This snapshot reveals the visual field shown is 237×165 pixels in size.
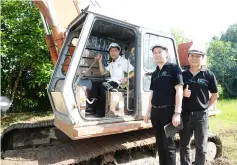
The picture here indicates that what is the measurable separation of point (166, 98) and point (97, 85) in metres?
1.51

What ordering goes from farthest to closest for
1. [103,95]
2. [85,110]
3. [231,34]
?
[231,34], [85,110], [103,95]

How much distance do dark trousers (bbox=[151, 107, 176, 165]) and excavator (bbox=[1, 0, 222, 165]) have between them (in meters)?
0.48

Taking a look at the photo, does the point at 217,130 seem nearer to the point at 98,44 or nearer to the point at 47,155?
the point at 98,44

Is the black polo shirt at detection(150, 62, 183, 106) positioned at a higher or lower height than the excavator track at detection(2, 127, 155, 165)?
higher

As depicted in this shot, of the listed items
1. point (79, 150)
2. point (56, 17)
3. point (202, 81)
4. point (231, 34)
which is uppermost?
point (231, 34)

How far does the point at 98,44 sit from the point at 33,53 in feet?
15.8

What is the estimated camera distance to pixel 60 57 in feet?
14.4

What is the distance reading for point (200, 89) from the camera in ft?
11.5

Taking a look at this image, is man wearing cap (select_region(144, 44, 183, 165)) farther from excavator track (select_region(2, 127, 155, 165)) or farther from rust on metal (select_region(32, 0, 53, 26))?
→ rust on metal (select_region(32, 0, 53, 26))

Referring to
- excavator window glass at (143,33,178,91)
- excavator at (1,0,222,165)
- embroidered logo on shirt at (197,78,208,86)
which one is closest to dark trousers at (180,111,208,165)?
embroidered logo on shirt at (197,78,208,86)

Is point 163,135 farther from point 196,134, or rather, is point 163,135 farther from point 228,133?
point 228,133

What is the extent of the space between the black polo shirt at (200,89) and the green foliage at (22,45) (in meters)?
6.45

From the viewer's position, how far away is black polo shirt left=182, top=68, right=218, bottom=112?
3.50m

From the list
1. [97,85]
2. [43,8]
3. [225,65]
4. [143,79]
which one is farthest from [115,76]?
[225,65]
